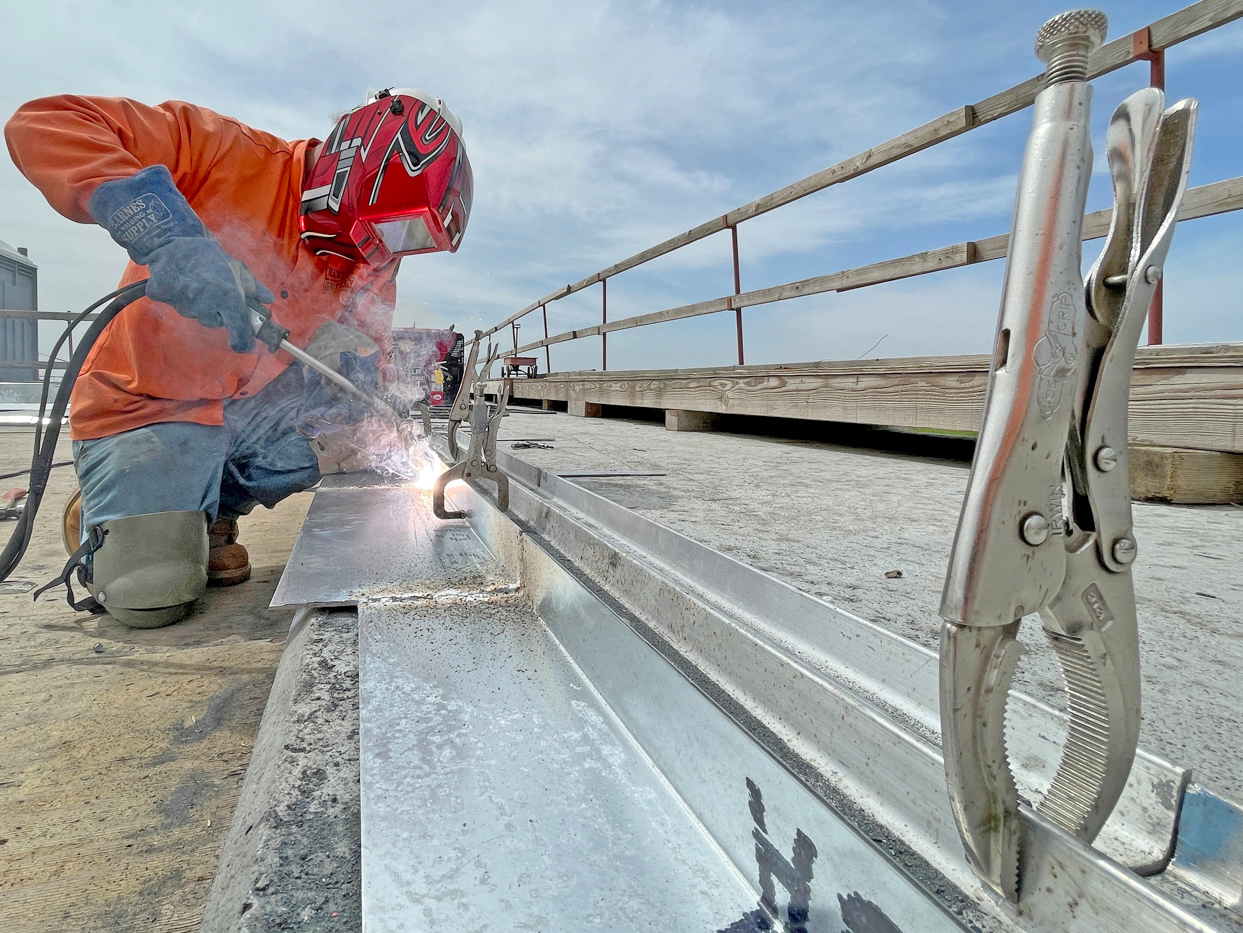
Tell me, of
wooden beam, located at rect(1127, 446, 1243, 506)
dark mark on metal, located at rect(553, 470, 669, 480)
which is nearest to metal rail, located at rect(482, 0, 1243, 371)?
wooden beam, located at rect(1127, 446, 1243, 506)

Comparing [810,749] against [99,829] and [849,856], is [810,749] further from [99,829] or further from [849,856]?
[99,829]

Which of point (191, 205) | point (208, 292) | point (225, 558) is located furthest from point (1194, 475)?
point (191, 205)

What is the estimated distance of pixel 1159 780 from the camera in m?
0.49

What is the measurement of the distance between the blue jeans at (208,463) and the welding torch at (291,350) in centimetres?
20

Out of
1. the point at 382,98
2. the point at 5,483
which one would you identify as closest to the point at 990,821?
the point at 382,98

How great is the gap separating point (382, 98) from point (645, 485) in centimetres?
207

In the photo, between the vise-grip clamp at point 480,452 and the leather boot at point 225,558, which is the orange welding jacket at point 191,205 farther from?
the vise-grip clamp at point 480,452

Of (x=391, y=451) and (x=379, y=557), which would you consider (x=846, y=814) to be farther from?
(x=391, y=451)

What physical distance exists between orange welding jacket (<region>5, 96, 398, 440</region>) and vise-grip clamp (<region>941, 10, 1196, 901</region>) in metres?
2.41

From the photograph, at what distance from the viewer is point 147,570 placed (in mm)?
1995

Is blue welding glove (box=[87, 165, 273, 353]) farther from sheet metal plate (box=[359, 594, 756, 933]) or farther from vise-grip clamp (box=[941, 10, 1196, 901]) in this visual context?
vise-grip clamp (box=[941, 10, 1196, 901])

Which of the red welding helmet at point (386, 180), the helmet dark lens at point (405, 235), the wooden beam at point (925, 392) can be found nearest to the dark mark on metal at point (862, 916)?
the wooden beam at point (925, 392)

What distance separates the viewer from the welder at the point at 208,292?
1987mm

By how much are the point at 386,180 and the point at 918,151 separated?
2.32 m
